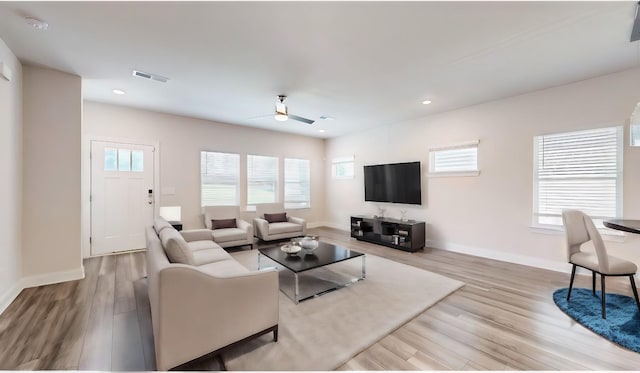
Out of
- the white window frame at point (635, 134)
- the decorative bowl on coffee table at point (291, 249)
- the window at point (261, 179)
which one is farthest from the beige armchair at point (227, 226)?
the white window frame at point (635, 134)

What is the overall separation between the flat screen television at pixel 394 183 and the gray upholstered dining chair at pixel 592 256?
2.56 meters

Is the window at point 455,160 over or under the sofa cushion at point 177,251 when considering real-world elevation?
over

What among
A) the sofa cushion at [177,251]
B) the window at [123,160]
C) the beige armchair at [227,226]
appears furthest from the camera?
the beige armchair at [227,226]

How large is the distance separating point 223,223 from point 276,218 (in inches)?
47.5

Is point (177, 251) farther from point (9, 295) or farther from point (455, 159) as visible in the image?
point (455, 159)

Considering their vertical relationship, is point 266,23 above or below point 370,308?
above

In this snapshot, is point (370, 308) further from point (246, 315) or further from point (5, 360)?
point (5, 360)

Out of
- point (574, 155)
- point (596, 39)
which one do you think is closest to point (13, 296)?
point (596, 39)

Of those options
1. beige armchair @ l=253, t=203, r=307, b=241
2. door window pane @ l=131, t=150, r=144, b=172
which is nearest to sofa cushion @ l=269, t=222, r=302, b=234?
beige armchair @ l=253, t=203, r=307, b=241

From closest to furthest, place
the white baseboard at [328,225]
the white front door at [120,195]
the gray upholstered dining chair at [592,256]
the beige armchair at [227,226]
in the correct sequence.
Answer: the gray upholstered dining chair at [592,256]
the white front door at [120,195]
the beige armchair at [227,226]
the white baseboard at [328,225]

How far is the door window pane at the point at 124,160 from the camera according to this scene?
4637 millimetres

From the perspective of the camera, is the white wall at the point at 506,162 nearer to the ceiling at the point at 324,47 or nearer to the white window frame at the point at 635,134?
the ceiling at the point at 324,47

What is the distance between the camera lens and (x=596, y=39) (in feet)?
8.27

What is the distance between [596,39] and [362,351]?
148 inches
